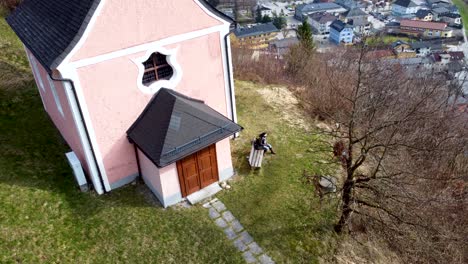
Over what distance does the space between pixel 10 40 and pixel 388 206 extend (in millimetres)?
25178

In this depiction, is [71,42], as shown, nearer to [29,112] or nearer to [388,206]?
[29,112]

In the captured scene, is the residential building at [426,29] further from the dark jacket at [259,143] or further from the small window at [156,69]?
the small window at [156,69]

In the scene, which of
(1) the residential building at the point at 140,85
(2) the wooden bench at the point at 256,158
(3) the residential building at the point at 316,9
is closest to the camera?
(1) the residential building at the point at 140,85

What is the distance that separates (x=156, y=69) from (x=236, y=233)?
20.6 ft

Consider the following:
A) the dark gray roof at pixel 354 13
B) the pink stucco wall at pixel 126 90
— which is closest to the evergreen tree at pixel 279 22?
the dark gray roof at pixel 354 13

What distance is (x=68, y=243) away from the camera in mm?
11805

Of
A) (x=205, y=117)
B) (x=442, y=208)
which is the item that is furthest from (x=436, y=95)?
(x=205, y=117)

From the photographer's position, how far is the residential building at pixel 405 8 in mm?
102812

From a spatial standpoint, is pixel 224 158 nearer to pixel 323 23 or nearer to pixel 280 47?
pixel 280 47

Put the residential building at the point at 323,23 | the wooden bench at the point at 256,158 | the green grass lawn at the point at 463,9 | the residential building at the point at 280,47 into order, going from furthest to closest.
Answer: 1. the residential building at the point at 323,23
2. the green grass lawn at the point at 463,9
3. the residential building at the point at 280,47
4. the wooden bench at the point at 256,158

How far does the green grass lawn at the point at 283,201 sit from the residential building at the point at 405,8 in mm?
100745

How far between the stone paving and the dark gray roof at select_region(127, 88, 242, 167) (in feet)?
7.91

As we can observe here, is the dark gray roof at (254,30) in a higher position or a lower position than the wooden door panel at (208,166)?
lower

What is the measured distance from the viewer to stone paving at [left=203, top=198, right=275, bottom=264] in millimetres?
11797
